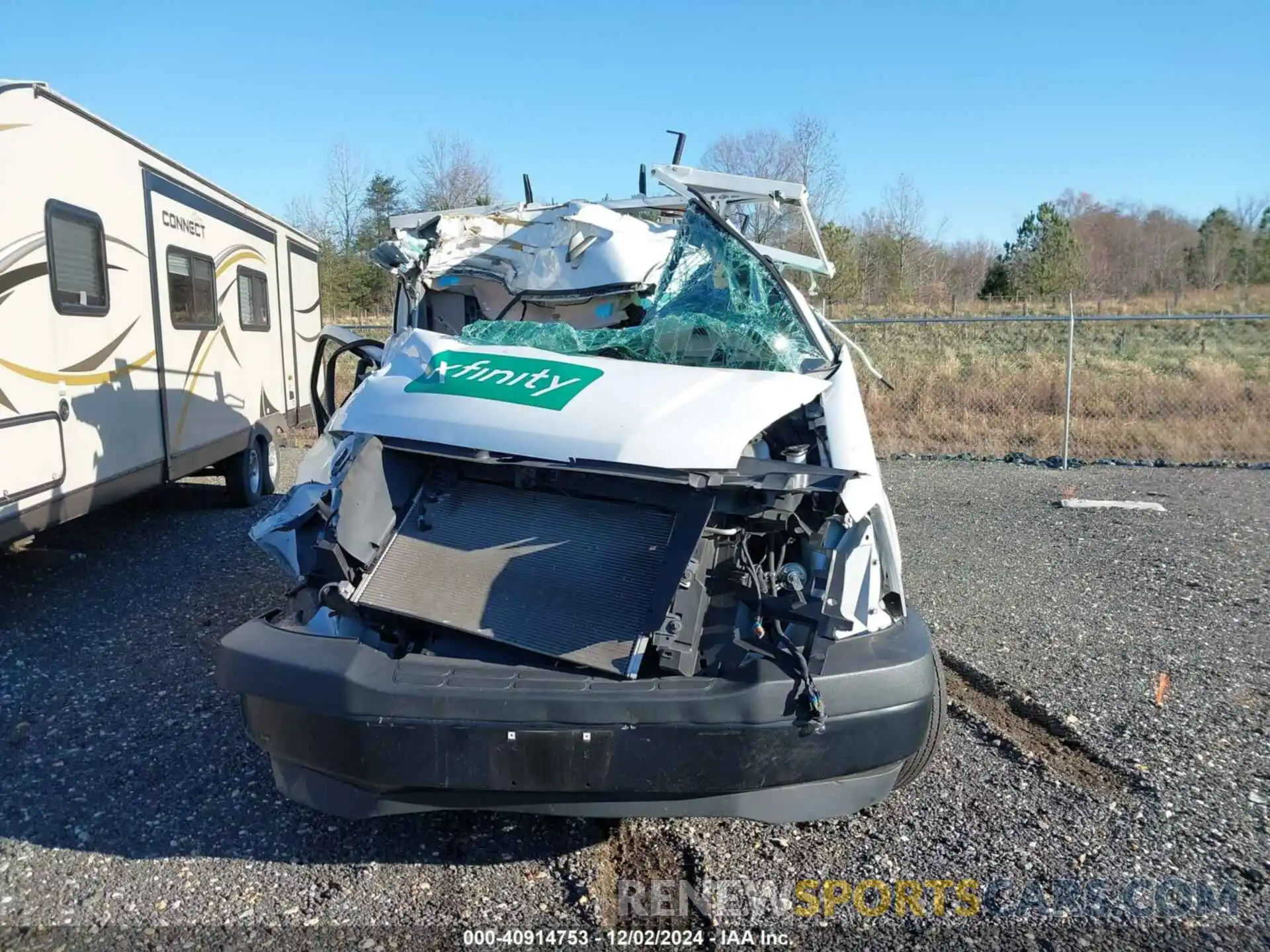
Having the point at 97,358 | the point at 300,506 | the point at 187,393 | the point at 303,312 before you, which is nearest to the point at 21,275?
the point at 97,358

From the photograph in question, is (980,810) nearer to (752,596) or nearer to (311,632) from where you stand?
(752,596)

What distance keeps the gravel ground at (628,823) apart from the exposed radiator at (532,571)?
2.59ft

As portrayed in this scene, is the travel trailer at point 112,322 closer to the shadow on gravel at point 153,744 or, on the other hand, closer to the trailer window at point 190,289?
the trailer window at point 190,289

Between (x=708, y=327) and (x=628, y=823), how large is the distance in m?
1.82

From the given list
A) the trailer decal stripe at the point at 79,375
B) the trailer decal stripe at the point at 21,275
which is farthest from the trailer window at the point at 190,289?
the trailer decal stripe at the point at 21,275

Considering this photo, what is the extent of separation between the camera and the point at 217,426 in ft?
25.4

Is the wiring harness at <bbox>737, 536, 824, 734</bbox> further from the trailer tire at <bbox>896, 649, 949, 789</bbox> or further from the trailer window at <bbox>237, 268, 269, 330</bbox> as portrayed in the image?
the trailer window at <bbox>237, 268, 269, 330</bbox>

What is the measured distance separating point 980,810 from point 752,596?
1274 millimetres

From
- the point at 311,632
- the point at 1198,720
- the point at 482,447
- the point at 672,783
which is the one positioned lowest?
the point at 1198,720

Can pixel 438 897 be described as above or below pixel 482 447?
below

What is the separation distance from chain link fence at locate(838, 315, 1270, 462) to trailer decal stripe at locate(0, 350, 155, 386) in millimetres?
7181

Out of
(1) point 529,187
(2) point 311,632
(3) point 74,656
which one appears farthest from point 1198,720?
(3) point 74,656

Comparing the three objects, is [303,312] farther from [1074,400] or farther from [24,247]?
[1074,400]

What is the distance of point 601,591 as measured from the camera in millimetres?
2785
